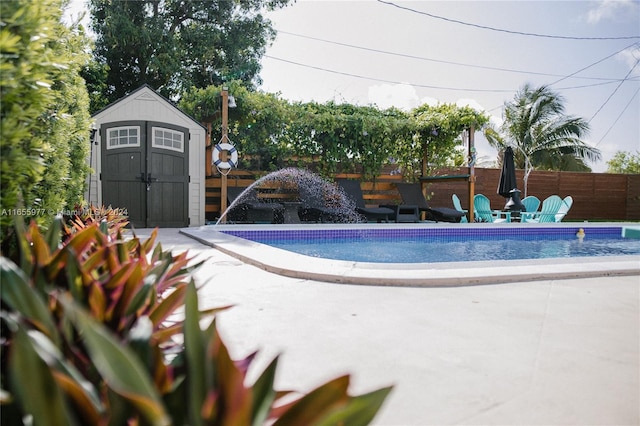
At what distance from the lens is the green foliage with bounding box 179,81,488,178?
380 inches

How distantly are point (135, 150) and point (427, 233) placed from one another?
17.8 feet

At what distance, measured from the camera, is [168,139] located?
8.59 meters

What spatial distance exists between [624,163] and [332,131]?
23.0m

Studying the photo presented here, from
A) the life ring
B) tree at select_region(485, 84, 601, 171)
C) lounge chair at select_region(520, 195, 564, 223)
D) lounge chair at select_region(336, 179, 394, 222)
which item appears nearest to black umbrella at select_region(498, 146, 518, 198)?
lounge chair at select_region(520, 195, 564, 223)

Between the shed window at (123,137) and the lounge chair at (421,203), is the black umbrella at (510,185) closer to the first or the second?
the lounge chair at (421,203)

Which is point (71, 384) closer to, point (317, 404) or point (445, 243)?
point (317, 404)

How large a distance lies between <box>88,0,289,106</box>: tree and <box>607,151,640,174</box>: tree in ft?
68.4

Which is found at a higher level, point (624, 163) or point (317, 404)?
point (624, 163)

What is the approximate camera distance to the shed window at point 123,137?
8.22 metres

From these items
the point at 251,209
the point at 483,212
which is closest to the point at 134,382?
the point at 251,209

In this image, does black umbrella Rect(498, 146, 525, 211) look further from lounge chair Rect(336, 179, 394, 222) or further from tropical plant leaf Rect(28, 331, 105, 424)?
tropical plant leaf Rect(28, 331, 105, 424)

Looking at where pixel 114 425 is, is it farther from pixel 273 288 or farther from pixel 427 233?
pixel 427 233

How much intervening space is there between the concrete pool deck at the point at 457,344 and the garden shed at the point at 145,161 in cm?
551

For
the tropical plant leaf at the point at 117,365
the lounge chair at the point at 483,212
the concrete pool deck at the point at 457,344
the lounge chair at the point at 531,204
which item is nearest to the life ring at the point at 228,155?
the concrete pool deck at the point at 457,344
